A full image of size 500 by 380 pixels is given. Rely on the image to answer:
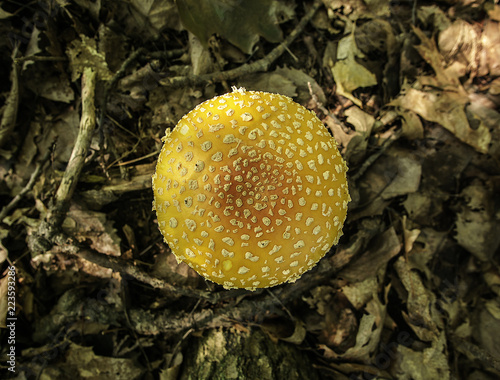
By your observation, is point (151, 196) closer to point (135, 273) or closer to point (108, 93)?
point (135, 273)

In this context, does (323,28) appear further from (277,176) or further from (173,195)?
(173,195)

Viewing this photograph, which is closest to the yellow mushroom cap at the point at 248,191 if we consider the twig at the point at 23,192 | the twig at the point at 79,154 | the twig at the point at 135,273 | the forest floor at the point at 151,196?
the twig at the point at 135,273

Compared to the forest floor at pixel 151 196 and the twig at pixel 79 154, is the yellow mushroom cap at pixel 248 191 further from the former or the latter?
the twig at pixel 79 154

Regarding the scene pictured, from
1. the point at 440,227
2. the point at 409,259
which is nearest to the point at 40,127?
the point at 409,259

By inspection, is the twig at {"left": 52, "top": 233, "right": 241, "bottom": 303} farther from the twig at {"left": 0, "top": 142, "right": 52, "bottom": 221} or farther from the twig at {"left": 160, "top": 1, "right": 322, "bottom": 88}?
the twig at {"left": 160, "top": 1, "right": 322, "bottom": 88}

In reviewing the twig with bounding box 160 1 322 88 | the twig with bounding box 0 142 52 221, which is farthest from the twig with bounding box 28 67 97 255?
the twig with bounding box 160 1 322 88
